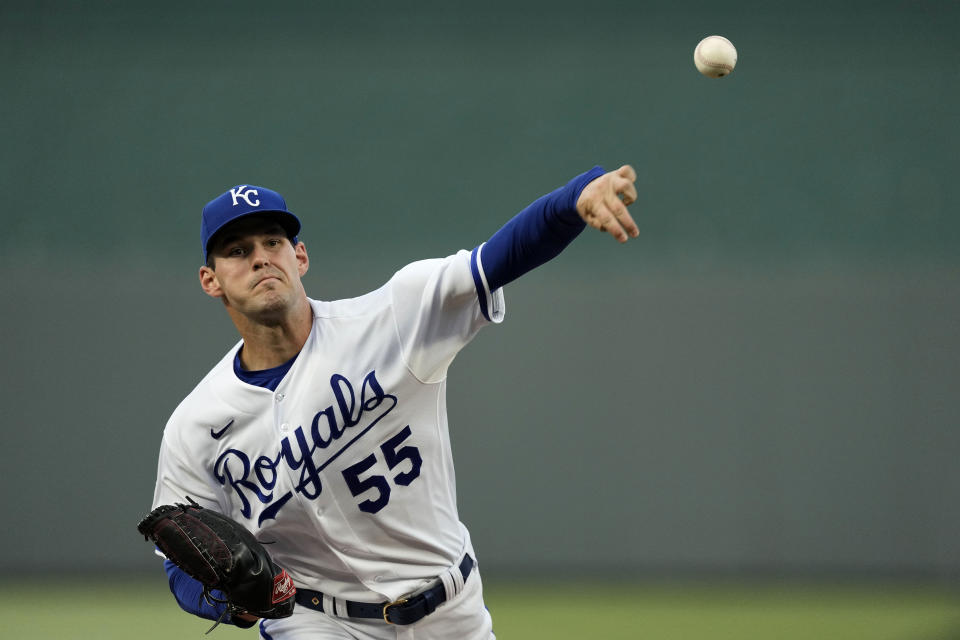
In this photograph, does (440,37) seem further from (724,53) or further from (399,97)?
(724,53)

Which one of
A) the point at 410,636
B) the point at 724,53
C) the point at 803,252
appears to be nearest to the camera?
the point at 410,636

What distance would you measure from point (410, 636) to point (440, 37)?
536 centimetres

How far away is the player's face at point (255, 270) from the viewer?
3.00 m

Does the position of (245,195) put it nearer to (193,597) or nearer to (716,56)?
(193,597)

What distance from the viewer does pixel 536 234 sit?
2.58 m

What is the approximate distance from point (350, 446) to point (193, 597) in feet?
2.39

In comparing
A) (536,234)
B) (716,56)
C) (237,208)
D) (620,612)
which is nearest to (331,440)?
(237,208)

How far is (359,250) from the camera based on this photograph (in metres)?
7.39

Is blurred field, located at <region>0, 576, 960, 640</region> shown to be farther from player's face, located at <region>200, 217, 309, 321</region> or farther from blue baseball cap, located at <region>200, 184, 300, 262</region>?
blue baseball cap, located at <region>200, 184, 300, 262</region>

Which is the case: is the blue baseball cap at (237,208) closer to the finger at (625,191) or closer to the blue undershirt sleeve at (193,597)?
the blue undershirt sleeve at (193,597)

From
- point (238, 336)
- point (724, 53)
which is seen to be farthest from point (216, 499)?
point (238, 336)

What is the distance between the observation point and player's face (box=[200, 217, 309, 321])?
3000 mm

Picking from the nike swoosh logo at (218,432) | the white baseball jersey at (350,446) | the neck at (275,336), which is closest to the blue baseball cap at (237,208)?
the neck at (275,336)

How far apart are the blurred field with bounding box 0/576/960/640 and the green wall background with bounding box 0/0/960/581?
1.17ft
